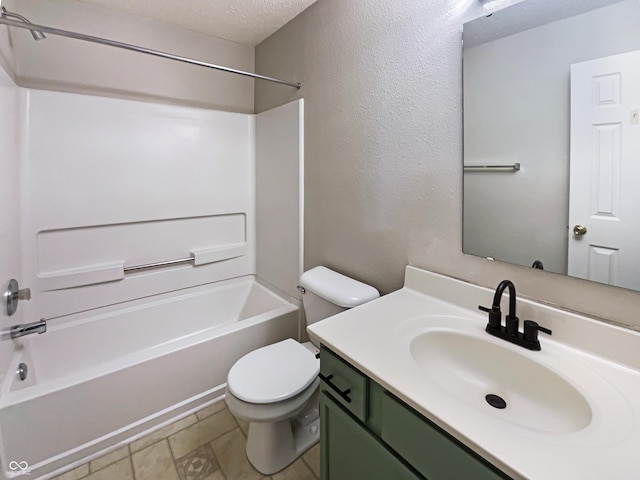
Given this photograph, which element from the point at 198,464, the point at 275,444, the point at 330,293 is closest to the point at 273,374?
the point at 275,444

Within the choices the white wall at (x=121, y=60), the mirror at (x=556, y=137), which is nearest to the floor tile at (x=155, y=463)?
the mirror at (x=556, y=137)

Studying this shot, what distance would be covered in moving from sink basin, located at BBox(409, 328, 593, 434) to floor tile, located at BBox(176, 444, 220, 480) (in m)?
A: 1.20

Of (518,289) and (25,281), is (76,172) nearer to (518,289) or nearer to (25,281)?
(25,281)

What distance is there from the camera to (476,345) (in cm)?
99

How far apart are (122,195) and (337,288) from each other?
5.20ft

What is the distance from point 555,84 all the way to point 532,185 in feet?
1.01

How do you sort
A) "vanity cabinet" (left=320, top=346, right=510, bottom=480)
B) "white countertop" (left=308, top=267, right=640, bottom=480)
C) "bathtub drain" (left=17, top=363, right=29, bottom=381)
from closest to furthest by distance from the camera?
"white countertop" (left=308, top=267, right=640, bottom=480) < "vanity cabinet" (left=320, top=346, right=510, bottom=480) < "bathtub drain" (left=17, top=363, right=29, bottom=381)

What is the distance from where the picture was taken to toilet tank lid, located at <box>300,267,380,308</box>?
1.41 meters

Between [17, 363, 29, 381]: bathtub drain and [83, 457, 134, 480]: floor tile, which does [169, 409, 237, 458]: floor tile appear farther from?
[17, 363, 29, 381]: bathtub drain

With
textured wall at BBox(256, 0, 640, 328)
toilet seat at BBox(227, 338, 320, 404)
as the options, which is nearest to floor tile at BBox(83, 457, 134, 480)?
toilet seat at BBox(227, 338, 320, 404)

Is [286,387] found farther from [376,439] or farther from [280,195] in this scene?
[280,195]

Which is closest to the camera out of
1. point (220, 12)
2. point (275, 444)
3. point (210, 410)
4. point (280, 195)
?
point (275, 444)

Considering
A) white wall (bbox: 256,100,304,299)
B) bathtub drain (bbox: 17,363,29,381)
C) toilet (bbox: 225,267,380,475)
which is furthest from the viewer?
white wall (bbox: 256,100,304,299)

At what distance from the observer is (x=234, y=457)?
1489mm
